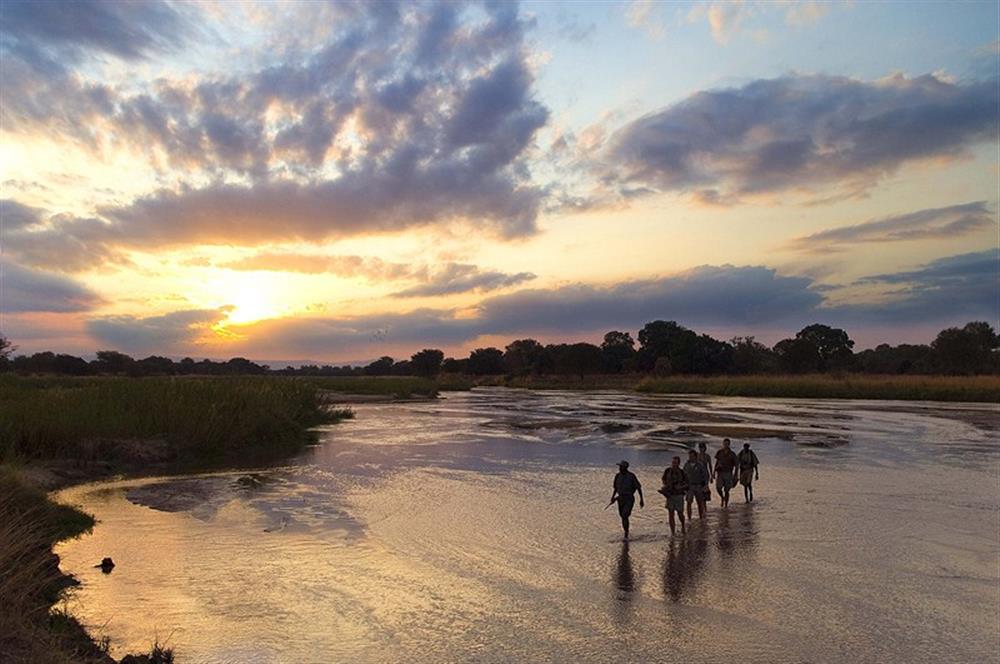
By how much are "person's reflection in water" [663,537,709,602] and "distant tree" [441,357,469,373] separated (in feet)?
587

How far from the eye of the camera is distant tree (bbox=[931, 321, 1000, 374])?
4208 inches

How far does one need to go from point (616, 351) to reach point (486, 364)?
36.5 metres

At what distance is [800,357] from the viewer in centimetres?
13200

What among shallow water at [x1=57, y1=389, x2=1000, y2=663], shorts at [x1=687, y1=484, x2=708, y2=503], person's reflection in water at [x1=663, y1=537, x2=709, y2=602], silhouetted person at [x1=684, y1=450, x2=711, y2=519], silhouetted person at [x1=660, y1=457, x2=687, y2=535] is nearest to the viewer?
shallow water at [x1=57, y1=389, x2=1000, y2=663]

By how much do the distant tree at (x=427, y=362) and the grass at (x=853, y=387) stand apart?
9374 centimetres

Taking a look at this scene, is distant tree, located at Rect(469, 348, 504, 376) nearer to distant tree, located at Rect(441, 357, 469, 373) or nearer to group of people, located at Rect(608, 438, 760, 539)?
distant tree, located at Rect(441, 357, 469, 373)

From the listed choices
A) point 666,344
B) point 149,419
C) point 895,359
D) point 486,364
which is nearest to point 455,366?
point 486,364

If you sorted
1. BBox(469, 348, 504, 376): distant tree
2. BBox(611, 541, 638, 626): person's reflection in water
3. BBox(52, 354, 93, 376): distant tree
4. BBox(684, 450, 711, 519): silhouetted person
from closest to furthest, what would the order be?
BBox(611, 541, 638, 626): person's reflection in water
BBox(684, 450, 711, 519): silhouetted person
BBox(52, 354, 93, 376): distant tree
BBox(469, 348, 504, 376): distant tree

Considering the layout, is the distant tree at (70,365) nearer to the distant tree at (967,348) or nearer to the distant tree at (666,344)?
the distant tree at (666,344)

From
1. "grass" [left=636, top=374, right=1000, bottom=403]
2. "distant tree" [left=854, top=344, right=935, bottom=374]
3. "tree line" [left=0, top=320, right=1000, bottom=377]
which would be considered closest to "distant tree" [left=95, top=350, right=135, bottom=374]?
"tree line" [left=0, top=320, right=1000, bottom=377]

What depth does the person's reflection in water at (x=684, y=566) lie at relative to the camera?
38.3 ft

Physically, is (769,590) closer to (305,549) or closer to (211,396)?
(305,549)

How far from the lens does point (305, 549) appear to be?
1434cm

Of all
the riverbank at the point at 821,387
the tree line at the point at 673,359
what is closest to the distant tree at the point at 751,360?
the tree line at the point at 673,359
